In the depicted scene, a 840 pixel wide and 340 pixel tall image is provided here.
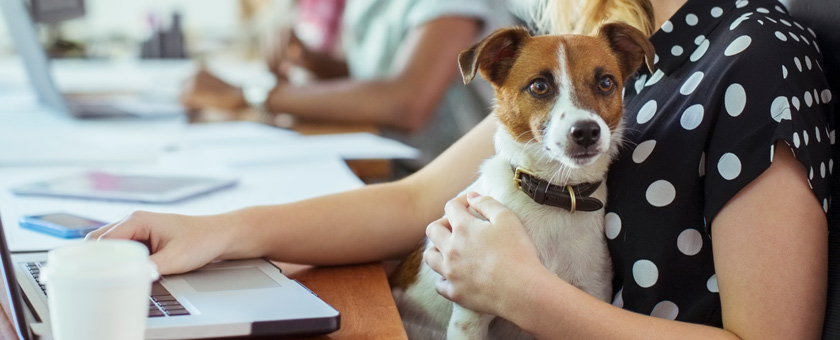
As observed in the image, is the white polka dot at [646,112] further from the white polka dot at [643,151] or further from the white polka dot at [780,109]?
the white polka dot at [780,109]

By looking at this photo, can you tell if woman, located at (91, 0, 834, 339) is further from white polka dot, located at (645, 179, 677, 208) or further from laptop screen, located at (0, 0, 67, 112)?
laptop screen, located at (0, 0, 67, 112)

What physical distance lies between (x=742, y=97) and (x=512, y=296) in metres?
0.34

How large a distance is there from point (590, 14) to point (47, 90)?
171 centimetres

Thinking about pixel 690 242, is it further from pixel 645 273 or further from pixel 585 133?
pixel 585 133

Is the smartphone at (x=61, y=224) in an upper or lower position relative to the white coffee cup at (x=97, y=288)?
lower

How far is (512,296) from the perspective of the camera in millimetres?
880

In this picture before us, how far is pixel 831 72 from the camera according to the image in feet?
3.26

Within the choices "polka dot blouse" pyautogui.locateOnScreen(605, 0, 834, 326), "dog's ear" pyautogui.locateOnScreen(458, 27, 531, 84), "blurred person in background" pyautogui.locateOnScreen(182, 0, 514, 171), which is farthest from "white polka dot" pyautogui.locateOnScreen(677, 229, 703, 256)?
"blurred person in background" pyautogui.locateOnScreen(182, 0, 514, 171)

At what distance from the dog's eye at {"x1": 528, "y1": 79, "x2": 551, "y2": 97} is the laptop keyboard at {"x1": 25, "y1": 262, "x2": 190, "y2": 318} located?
1.79ft

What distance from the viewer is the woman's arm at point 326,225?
37.0 inches

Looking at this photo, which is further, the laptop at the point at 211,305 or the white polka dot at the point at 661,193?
the white polka dot at the point at 661,193

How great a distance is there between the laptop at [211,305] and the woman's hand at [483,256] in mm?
177

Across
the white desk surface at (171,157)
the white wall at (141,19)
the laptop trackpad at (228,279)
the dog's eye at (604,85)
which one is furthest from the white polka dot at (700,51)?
the white wall at (141,19)

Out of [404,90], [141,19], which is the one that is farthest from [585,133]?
[141,19]
